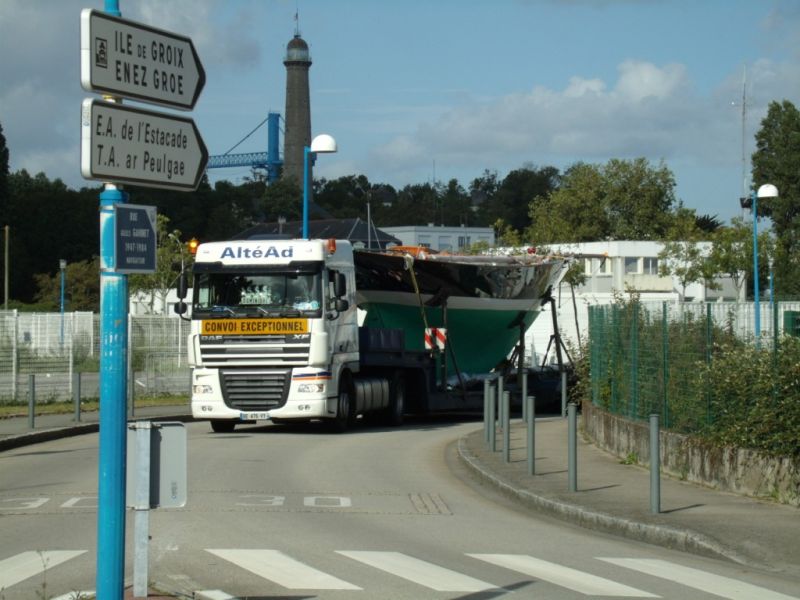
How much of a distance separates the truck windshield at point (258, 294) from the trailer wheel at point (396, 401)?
15.3 feet

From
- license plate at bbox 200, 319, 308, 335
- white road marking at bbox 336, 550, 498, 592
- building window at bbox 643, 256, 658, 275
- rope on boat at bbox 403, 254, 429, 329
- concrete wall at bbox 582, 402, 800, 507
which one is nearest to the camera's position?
white road marking at bbox 336, 550, 498, 592

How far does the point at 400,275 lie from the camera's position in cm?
2767

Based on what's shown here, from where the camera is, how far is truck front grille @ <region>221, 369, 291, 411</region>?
2273 centimetres

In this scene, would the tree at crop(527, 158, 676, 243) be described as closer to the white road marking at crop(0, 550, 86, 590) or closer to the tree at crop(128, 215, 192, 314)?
the tree at crop(128, 215, 192, 314)

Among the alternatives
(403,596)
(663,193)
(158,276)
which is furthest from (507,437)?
(663,193)

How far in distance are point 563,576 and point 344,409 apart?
577 inches

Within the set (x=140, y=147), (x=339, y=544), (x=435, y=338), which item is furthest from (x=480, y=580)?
(x=435, y=338)

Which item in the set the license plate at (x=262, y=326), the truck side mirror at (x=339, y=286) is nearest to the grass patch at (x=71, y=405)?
the license plate at (x=262, y=326)

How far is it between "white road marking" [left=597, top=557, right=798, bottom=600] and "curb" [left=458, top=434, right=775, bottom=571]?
1.63 ft

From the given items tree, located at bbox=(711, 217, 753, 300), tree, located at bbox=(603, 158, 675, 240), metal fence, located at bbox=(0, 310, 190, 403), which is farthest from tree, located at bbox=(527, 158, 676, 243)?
metal fence, located at bbox=(0, 310, 190, 403)

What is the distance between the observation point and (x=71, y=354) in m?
33.3

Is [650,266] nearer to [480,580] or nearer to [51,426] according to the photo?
[51,426]

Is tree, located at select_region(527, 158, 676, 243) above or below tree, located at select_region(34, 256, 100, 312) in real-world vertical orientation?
above

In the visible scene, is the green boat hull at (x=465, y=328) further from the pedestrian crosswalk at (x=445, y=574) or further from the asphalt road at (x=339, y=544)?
the pedestrian crosswalk at (x=445, y=574)
